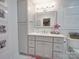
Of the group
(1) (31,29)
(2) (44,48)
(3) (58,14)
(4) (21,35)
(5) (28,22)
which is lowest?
(2) (44,48)

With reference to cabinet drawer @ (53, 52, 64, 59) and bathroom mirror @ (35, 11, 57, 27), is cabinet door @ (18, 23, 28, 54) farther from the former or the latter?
cabinet drawer @ (53, 52, 64, 59)

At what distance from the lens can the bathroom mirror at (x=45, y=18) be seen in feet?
11.4

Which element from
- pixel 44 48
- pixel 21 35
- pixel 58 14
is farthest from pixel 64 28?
pixel 21 35

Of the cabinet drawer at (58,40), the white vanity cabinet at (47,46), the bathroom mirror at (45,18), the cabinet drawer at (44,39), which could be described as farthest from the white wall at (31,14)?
the cabinet drawer at (58,40)

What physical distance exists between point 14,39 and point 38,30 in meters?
2.00

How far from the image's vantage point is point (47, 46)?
3.11 m

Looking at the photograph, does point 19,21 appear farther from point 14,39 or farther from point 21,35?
point 14,39

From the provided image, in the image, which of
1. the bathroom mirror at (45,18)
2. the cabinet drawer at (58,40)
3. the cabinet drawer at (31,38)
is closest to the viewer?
the cabinet drawer at (58,40)

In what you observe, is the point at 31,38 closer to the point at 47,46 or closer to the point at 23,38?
the point at 23,38

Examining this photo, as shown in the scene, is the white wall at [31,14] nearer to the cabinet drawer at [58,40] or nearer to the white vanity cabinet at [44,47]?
the white vanity cabinet at [44,47]

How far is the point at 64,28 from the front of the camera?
3275 millimetres

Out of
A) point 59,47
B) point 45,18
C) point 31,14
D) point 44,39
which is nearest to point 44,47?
point 44,39

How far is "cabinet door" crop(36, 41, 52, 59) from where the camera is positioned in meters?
3.07

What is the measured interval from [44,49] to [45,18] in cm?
123
